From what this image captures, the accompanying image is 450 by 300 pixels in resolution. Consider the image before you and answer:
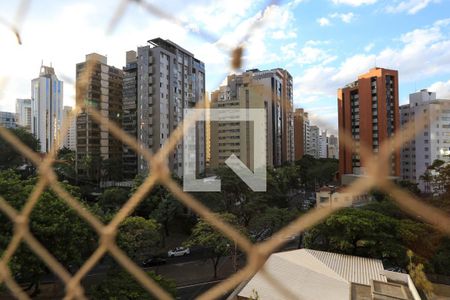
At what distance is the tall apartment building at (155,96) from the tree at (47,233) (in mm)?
6478

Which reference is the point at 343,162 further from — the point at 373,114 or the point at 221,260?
the point at 221,260

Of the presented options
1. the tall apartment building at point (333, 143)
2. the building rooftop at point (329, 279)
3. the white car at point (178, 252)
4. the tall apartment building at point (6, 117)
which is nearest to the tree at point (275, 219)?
the white car at point (178, 252)

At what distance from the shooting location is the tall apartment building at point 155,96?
1102 cm

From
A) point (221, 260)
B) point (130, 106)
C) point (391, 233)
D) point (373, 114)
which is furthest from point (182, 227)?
point (373, 114)

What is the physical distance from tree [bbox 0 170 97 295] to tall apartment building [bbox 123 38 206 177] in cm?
648

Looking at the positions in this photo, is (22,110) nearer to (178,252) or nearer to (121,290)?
(121,290)

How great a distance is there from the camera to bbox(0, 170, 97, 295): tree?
3371mm

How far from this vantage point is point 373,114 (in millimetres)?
10375

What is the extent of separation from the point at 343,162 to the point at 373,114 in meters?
3.05

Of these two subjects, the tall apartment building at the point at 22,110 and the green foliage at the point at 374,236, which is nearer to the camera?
the tall apartment building at the point at 22,110

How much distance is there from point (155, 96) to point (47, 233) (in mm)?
7917

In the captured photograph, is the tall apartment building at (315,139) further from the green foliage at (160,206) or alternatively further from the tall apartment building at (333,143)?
the green foliage at (160,206)

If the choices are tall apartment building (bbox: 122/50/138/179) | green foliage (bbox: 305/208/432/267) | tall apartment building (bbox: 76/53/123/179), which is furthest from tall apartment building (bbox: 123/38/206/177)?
green foliage (bbox: 305/208/432/267)

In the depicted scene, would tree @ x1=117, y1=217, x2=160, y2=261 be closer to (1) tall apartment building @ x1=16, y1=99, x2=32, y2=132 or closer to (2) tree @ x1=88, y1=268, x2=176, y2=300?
(2) tree @ x1=88, y1=268, x2=176, y2=300
